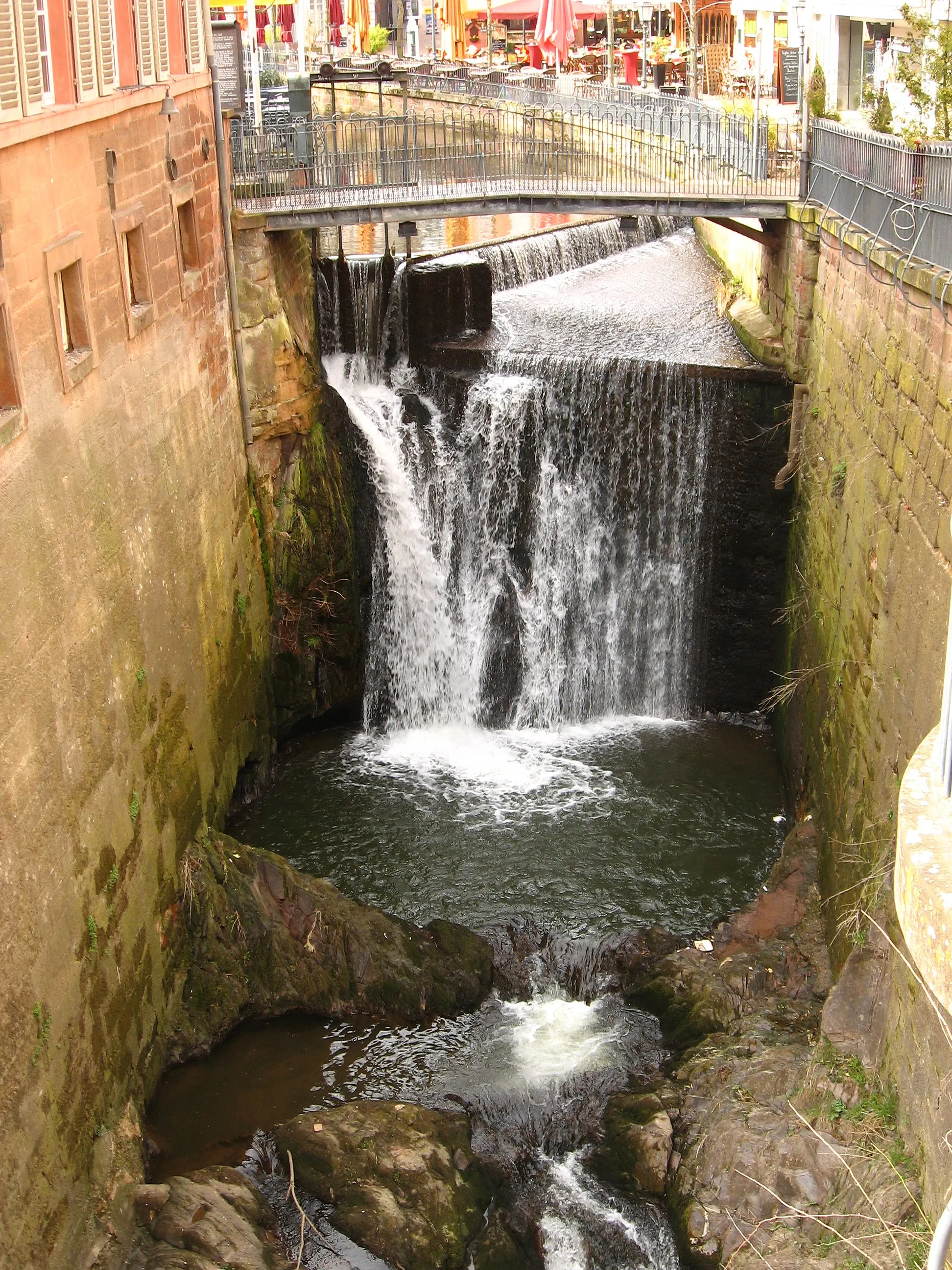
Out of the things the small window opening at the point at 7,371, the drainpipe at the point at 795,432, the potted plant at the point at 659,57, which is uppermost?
the potted plant at the point at 659,57

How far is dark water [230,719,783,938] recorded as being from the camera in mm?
14609

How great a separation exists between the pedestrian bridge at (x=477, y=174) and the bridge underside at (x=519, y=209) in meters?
0.02

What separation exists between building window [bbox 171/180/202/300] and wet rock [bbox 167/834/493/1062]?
5653mm

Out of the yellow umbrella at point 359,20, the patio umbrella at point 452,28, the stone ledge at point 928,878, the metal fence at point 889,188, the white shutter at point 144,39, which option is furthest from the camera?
the patio umbrella at point 452,28

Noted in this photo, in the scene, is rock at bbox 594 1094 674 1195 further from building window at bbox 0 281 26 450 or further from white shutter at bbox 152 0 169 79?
white shutter at bbox 152 0 169 79

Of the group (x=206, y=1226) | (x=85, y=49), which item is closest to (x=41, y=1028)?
(x=206, y=1226)

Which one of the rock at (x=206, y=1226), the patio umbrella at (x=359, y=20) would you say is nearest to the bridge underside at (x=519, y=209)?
the rock at (x=206, y=1226)

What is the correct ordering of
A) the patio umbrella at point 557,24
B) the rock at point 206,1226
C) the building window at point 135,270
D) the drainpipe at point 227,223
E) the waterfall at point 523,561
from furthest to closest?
1. the patio umbrella at point 557,24
2. the waterfall at point 523,561
3. the drainpipe at point 227,223
4. the building window at point 135,270
5. the rock at point 206,1226

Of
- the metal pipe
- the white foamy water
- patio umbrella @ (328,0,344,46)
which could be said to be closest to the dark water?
the white foamy water

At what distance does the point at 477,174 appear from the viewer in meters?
18.1

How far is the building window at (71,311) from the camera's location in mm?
10352

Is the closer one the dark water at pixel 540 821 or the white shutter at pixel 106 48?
the white shutter at pixel 106 48

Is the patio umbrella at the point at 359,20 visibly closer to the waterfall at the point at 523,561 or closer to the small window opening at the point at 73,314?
the waterfall at the point at 523,561

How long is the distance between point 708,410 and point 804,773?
16.1ft
